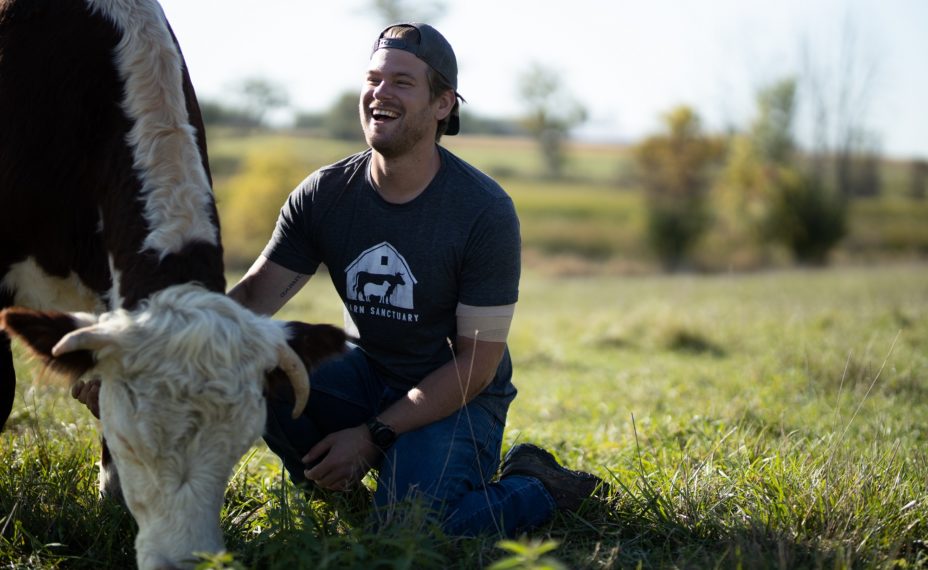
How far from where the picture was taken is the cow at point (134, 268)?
307 cm

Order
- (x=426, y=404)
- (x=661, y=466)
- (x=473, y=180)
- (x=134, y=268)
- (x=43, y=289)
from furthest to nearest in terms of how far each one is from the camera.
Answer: (x=661, y=466) → (x=43, y=289) → (x=473, y=180) → (x=426, y=404) → (x=134, y=268)

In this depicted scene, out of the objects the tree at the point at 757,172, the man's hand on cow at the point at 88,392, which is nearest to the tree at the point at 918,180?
the tree at the point at 757,172

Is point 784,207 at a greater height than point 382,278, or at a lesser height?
lesser

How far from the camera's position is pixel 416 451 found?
406 centimetres

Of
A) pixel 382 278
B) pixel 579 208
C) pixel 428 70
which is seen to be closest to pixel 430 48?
A: pixel 428 70

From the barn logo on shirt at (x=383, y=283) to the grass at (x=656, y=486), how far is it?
93cm

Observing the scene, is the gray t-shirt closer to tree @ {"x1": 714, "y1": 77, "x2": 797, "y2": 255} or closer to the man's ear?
the man's ear

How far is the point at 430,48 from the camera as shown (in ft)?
14.2

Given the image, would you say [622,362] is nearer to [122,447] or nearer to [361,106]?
[361,106]

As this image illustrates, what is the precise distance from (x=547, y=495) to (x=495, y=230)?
4.11ft

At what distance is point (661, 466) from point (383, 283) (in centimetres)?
174

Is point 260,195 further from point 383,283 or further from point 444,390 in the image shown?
point 444,390

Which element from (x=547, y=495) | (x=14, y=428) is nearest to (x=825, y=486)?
(x=547, y=495)

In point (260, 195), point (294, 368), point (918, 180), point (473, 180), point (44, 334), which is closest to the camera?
point (44, 334)
